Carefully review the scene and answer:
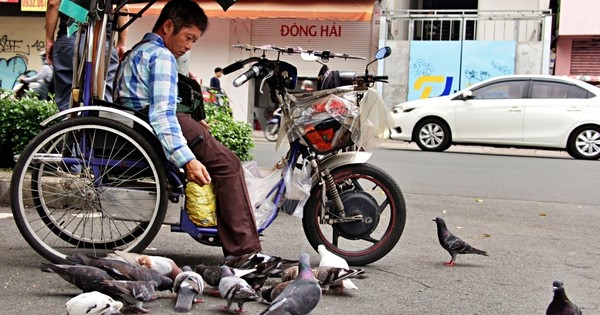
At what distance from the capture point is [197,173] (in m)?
4.05

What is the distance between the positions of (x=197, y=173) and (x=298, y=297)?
1.07 metres

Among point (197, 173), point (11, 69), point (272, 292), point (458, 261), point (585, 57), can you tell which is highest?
point (585, 57)

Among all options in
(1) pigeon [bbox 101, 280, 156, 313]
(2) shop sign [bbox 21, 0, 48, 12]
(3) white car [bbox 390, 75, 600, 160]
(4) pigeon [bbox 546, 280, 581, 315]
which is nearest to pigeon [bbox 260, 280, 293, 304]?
(1) pigeon [bbox 101, 280, 156, 313]

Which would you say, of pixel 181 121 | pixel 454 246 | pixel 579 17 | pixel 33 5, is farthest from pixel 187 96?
pixel 33 5

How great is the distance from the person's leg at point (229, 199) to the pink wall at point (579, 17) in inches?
768

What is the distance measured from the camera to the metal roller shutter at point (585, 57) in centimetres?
2227

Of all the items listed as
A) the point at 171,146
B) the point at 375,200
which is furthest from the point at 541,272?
the point at 171,146

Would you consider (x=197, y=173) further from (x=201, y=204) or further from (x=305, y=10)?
(x=305, y=10)

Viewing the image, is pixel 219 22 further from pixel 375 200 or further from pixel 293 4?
pixel 375 200

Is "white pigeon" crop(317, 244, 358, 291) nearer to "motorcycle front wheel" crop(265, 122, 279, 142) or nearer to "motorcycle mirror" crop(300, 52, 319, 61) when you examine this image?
"motorcycle mirror" crop(300, 52, 319, 61)

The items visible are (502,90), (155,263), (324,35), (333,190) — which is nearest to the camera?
(155,263)

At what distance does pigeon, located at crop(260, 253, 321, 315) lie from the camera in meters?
3.20

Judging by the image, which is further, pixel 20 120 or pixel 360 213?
pixel 20 120

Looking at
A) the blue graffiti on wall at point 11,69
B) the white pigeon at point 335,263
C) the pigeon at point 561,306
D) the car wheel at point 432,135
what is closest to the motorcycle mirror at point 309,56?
the white pigeon at point 335,263
